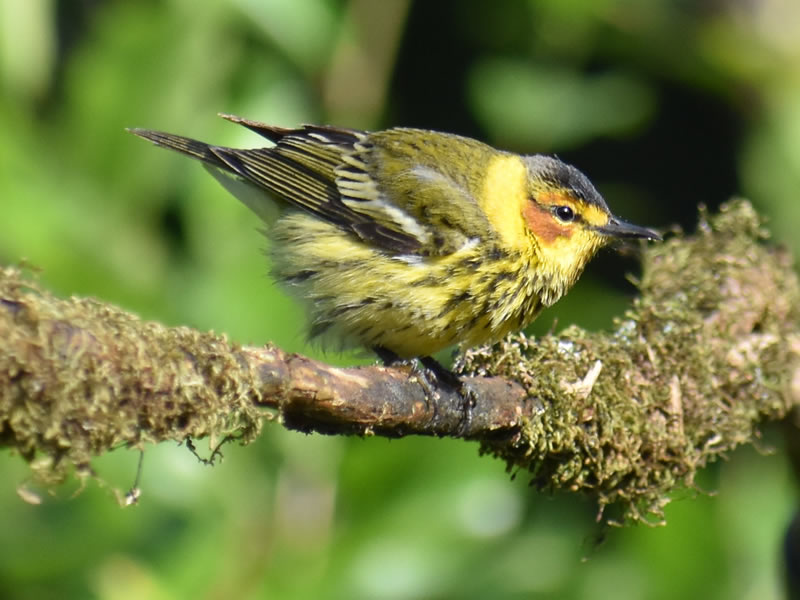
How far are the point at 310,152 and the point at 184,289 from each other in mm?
719

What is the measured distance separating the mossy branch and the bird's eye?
1.08 feet

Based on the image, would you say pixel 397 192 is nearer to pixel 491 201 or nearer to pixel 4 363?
pixel 491 201

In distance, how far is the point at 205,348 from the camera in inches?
90.8

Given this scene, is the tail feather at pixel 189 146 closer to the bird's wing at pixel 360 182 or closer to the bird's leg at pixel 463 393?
the bird's wing at pixel 360 182

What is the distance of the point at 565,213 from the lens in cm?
373

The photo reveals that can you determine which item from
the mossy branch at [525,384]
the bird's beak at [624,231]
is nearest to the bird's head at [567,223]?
the bird's beak at [624,231]

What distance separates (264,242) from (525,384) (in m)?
1.46

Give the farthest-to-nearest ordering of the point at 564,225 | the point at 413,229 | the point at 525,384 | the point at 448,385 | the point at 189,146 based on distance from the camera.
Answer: the point at 189,146 → the point at 564,225 → the point at 413,229 → the point at 525,384 → the point at 448,385

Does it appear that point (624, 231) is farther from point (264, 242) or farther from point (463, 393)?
point (264, 242)

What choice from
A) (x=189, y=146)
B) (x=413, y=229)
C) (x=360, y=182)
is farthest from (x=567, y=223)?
(x=189, y=146)

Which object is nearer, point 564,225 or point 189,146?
point 564,225

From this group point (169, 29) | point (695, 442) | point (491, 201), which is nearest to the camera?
point (695, 442)

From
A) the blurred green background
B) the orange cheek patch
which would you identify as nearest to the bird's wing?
the orange cheek patch

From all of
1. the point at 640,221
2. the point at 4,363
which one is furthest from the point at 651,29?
the point at 4,363
